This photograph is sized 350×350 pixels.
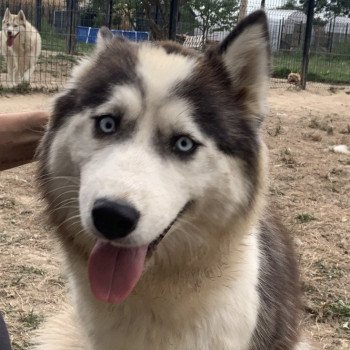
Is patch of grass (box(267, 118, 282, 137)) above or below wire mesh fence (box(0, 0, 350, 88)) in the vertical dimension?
below

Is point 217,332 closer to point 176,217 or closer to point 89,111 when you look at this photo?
point 176,217

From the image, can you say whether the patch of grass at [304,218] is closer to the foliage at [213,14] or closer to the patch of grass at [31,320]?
the patch of grass at [31,320]

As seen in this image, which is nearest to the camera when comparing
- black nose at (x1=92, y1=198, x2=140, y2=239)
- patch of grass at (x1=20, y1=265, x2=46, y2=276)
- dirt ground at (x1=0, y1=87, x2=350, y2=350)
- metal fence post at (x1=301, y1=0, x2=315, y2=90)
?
black nose at (x1=92, y1=198, x2=140, y2=239)

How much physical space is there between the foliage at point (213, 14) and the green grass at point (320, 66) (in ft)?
5.20

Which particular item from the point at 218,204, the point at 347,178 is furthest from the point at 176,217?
the point at 347,178

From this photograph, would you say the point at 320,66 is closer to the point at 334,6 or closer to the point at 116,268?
the point at 334,6

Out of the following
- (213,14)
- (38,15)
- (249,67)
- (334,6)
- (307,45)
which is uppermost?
(334,6)

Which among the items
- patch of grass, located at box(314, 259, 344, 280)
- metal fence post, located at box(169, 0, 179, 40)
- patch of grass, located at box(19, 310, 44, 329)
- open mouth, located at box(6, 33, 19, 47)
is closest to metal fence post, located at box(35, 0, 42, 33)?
open mouth, located at box(6, 33, 19, 47)

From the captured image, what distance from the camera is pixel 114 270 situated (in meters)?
1.74

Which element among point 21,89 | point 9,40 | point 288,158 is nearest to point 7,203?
point 288,158

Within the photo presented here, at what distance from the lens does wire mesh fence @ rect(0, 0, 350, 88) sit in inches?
403

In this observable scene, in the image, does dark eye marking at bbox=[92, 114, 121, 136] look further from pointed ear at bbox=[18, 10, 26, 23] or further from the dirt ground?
pointed ear at bbox=[18, 10, 26, 23]

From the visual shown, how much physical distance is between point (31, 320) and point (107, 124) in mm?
1322

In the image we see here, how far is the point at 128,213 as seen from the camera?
1485 millimetres
